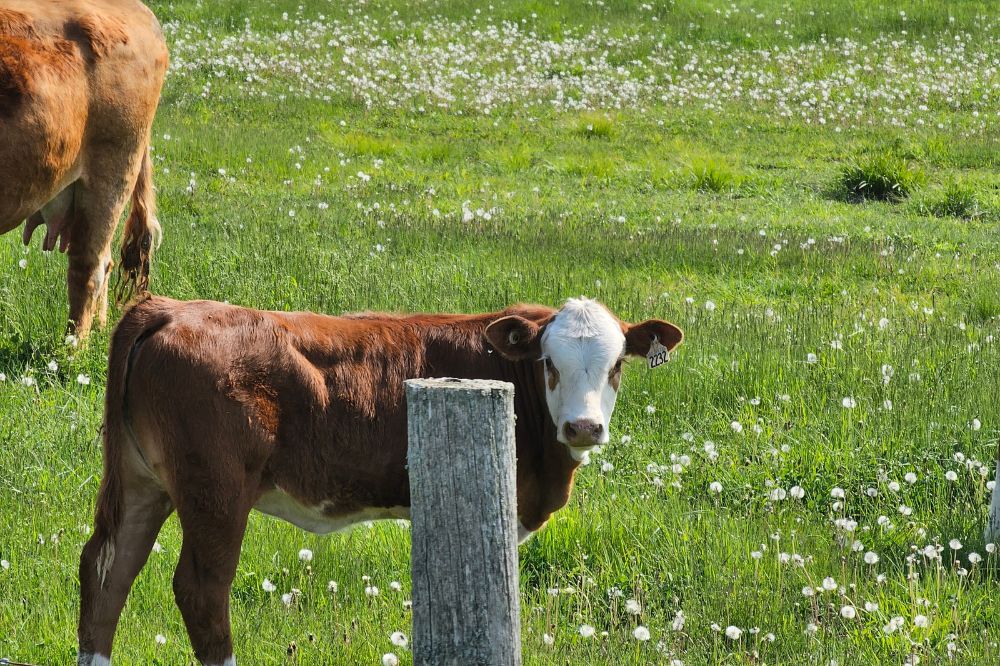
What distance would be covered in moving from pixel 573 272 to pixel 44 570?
648 cm

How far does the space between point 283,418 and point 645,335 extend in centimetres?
172

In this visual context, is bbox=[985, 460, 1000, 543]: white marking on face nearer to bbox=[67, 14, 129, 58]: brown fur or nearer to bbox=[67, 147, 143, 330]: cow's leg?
bbox=[67, 147, 143, 330]: cow's leg

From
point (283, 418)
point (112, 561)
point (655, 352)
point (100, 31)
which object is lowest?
point (112, 561)

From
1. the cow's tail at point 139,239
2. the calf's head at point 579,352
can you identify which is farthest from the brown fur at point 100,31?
the calf's head at point 579,352

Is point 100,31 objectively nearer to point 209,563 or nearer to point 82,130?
point 82,130

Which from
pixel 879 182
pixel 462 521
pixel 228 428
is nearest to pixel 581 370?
pixel 228 428

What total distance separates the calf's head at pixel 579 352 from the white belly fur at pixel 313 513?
2.73ft

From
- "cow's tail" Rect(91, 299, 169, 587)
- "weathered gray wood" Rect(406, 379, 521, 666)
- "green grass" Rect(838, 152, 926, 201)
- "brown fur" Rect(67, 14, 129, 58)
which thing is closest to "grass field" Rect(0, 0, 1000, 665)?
"green grass" Rect(838, 152, 926, 201)

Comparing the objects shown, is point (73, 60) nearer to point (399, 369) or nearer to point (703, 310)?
point (399, 369)

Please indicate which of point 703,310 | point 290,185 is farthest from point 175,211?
point 703,310

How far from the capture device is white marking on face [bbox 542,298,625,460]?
518cm

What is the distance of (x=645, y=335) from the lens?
18.6 ft

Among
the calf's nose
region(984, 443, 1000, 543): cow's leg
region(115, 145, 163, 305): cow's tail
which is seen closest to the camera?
the calf's nose

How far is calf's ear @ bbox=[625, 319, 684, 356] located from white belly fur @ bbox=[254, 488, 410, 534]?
4.20 ft
